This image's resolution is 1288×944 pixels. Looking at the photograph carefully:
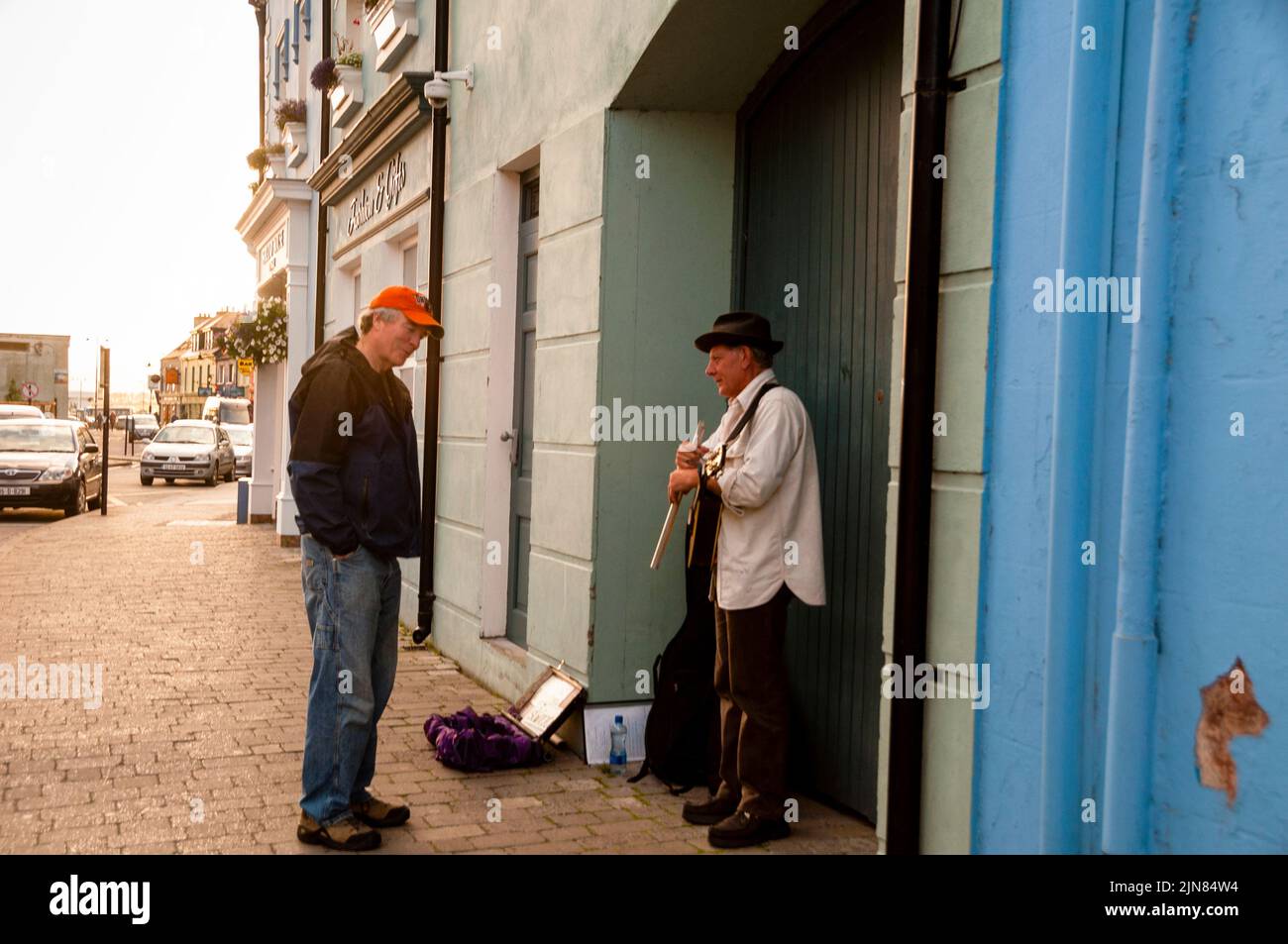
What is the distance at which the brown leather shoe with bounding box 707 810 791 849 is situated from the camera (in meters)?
4.63

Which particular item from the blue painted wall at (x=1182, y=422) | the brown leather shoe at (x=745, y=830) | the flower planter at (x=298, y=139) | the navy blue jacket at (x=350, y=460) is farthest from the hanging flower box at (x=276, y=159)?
the blue painted wall at (x=1182, y=422)

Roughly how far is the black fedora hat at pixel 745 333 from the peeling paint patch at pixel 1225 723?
2.39 meters

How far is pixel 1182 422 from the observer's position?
292 cm

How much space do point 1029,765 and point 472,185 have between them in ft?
19.6

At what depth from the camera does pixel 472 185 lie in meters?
8.16

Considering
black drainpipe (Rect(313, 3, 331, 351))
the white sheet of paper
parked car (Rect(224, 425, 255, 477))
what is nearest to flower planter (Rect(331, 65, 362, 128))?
black drainpipe (Rect(313, 3, 331, 351))

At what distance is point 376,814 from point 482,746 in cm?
97

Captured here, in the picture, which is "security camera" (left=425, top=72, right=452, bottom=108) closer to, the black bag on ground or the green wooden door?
the green wooden door

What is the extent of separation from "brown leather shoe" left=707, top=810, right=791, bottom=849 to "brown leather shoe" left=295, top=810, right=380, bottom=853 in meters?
1.29

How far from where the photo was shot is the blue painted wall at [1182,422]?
8.91ft

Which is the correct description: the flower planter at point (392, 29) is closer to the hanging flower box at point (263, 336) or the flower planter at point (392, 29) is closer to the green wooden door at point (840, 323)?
the green wooden door at point (840, 323)

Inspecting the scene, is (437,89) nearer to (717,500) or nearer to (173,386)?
(717,500)
